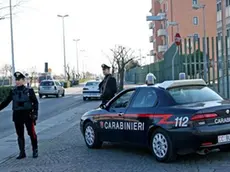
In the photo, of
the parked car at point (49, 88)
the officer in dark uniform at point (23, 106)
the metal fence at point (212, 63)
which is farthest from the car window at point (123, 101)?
the parked car at point (49, 88)

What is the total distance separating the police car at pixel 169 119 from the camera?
26.8ft

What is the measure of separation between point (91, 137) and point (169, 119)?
286cm

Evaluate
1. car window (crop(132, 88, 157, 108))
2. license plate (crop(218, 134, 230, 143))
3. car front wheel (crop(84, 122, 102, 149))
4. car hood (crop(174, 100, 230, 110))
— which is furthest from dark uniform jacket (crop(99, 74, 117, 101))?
license plate (crop(218, 134, 230, 143))

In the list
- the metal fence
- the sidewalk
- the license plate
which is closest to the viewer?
the license plate

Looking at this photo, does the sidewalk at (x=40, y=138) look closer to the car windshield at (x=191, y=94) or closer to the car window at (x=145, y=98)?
the car window at (x=145, y=98)

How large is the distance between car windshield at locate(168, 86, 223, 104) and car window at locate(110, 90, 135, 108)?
3.64 ft

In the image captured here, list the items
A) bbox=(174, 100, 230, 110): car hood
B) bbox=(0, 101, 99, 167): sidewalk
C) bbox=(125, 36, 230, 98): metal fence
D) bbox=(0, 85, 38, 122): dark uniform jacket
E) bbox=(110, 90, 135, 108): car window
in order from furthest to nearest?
bbox=(125, 36, 230, 98): metal fence, bbox=(0, 101, 99, 167): sidewalk, bbox=(110, 90, 135, 108): car window, bbox=(0, 85, 38, 122): dark uniform jacket, bbox=(174, 100, 230, 110): car hood

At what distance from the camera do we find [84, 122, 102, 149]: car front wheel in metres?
10.7

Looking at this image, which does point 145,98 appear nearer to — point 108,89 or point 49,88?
point 108,89

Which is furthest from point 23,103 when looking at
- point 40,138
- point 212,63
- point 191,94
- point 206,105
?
point 212,63

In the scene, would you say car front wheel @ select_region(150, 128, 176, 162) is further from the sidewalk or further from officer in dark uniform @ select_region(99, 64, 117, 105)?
officer in dark uniform @ select_region(99, 64, 117, 105)

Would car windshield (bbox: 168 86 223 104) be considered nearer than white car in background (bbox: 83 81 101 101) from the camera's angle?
Yes

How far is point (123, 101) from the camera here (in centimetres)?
1001

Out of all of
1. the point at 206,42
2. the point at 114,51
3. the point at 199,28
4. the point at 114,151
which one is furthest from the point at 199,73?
the point at 199,28
